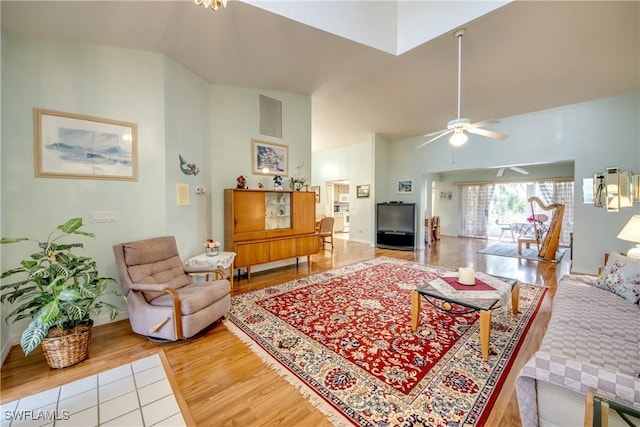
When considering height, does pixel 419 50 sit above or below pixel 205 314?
above

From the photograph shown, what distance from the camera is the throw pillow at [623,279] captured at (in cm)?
215

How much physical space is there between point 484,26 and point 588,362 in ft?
11.0

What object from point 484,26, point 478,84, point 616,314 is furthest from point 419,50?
point 616,314

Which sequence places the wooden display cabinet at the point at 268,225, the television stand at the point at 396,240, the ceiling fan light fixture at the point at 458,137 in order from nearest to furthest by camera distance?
the ceiling fan light fixture at the point at 458,137 < the wooden display cabinet at the point at 268,225 < the television stand at the point at 396,240

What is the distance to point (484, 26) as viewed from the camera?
2861 mm

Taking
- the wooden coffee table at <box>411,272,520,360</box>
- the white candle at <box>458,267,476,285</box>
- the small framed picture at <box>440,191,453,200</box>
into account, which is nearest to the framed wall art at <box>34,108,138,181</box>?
the wooden coffee table at <box>411,272,520,360</box>

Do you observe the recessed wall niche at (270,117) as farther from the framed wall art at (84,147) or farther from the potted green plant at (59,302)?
the potted green plant at (59,302)

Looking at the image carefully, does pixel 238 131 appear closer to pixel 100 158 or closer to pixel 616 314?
pixel 100 158

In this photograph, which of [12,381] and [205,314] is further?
[205,314]

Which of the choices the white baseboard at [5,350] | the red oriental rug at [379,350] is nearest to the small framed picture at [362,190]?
the red oriental rug at [379,350]

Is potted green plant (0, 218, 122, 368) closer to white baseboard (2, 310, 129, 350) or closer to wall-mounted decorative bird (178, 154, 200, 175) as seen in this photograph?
white baseboard (2, 310, 129, 350)

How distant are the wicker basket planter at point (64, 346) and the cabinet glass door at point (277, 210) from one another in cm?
261

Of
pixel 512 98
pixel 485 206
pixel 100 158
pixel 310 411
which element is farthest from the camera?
pixel 485 206

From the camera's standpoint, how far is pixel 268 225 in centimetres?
434
